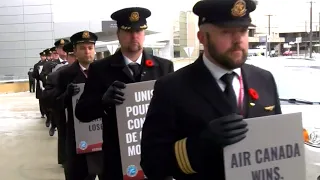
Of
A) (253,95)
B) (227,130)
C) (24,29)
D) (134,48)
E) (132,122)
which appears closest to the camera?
(227,130)

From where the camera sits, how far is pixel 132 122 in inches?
128

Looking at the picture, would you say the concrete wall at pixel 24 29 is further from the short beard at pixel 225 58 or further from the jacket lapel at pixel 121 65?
the short beard at pixel 225 58

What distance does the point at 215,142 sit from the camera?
1811 mm

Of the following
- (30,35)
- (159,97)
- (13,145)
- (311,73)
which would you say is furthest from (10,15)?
(159,97)

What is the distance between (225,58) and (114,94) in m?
1.29

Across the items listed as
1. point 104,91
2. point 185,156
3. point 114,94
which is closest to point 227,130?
point 185,156

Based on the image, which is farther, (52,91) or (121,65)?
(52,91)

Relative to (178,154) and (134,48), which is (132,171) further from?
(178,154)

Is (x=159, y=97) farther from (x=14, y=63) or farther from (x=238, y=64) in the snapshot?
(x=14, y=63)

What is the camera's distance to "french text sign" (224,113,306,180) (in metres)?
1.88

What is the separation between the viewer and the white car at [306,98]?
452 cm

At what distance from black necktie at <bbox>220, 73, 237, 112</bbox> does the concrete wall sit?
3834cm

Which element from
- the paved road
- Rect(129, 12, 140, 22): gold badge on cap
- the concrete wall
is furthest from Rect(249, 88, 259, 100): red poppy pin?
the concrete wall

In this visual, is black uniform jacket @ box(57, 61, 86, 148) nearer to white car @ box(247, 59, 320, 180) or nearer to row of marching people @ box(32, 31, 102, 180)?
row of marching people @ box(32, 31, 102, 180)
